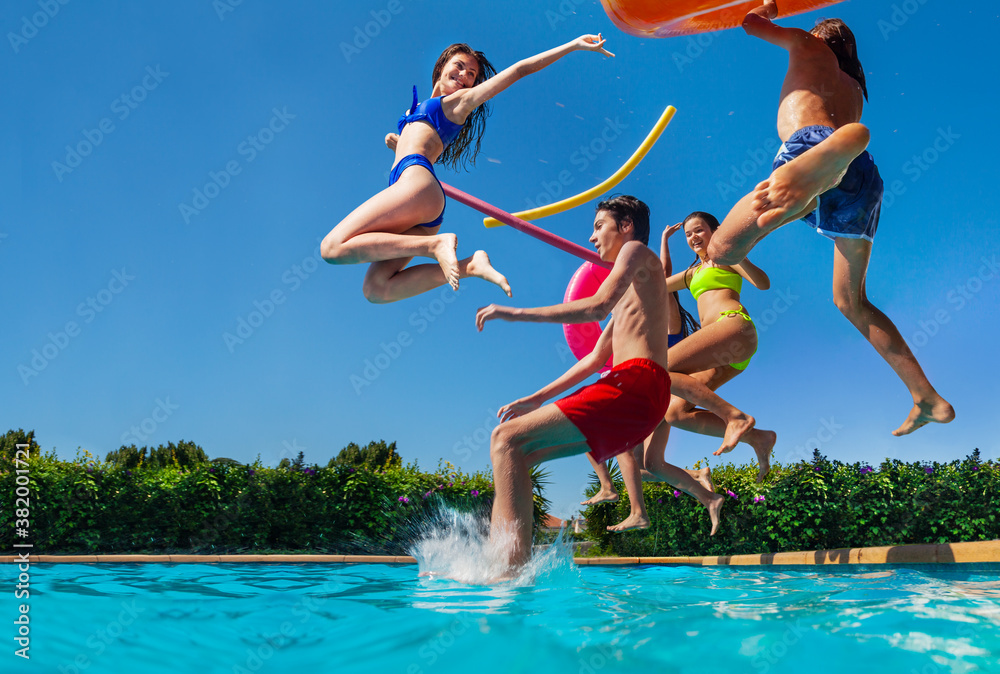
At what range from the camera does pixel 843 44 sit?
4.13 metres

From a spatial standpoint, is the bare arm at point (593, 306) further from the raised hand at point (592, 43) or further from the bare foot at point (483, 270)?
the raised hand at point (592, 43)

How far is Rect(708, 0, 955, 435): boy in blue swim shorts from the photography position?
3311 mm

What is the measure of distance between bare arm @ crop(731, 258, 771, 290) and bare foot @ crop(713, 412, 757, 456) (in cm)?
121

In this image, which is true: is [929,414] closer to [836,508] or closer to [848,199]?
[848,199]

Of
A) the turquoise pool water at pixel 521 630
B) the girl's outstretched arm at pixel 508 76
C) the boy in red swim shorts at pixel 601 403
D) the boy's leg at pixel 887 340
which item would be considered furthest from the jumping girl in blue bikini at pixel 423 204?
the boy's leg at pixel 887 340

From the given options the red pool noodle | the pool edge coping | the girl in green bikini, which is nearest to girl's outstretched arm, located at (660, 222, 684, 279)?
the girl in green bikini

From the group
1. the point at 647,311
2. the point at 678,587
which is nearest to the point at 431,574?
the point at 678,587

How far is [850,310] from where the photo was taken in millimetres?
4352

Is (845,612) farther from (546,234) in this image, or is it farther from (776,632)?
(546,234)

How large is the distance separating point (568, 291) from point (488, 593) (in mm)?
2798

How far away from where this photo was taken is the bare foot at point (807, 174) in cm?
329

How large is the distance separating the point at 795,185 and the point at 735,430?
7.88 feet

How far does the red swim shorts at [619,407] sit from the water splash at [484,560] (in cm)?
81

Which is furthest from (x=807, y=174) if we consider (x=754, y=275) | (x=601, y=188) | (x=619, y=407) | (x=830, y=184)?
(x=601, y=188)
